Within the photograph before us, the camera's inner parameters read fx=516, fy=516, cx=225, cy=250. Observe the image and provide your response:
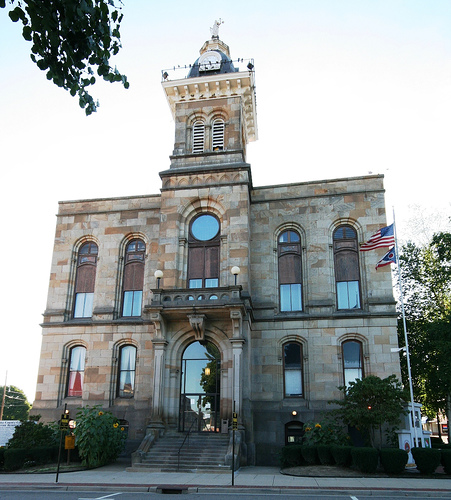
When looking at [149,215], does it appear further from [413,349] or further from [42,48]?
[42,48]

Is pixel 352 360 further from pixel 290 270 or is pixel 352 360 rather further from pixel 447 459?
pixel 447 459

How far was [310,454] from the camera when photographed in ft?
72.7

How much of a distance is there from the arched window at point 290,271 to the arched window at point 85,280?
1110 cm

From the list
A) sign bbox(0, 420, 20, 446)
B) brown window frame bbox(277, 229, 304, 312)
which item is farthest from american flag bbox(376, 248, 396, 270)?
sign bbox(0, 420, 20, 446)

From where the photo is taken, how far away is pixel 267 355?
2731 centimetres

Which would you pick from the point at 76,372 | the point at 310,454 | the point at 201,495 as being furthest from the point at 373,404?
the point at 76,372

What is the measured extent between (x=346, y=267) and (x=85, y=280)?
15.2m

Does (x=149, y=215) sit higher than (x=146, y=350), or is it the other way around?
(x=149, y=215)

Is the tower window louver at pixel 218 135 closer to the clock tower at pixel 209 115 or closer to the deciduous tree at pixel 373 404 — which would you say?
the clock tower at pixel 209 115

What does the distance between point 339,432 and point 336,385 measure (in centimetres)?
280

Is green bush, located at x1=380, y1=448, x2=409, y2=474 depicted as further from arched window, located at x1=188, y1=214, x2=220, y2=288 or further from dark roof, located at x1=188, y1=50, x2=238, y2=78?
Answer: dark roof, located at x1=188, y1=50, x2=238, y2=78

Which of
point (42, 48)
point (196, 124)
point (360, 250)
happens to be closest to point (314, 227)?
point (360, 250)

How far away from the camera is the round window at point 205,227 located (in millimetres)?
28547

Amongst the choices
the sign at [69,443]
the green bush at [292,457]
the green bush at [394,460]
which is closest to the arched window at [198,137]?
the sign at [69,443]
